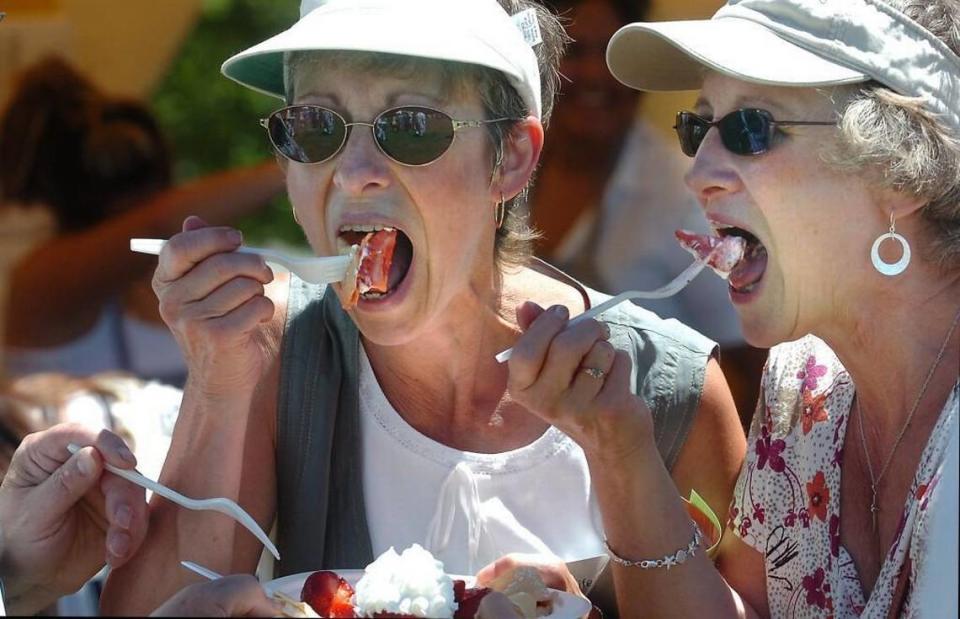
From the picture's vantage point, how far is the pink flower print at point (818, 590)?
231 cm

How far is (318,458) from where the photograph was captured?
8.30 feet

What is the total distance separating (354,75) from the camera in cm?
235

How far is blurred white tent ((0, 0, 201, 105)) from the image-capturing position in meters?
4.63

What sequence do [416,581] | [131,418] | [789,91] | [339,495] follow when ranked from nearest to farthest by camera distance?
[416,581], [789,91], [339,495], [131,418]

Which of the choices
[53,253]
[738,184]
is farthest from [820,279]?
[53,253]

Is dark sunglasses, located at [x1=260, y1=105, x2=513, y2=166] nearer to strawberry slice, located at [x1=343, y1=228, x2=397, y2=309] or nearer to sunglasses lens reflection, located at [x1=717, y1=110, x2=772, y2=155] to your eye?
strawberry slice, located at [x1=343, y1=228, x2=397, y2=309]

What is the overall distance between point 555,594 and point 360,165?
2.64 feet

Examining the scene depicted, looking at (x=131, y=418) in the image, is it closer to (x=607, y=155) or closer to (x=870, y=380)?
(x=870, y=380)

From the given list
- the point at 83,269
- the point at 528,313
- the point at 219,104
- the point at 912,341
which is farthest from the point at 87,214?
the point at 912,341

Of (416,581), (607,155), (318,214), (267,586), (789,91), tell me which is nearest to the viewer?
(416,581)

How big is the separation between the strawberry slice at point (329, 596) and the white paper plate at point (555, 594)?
7 cm

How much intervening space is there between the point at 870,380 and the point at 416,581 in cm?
98

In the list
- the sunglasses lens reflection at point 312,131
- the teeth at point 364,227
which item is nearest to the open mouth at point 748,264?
the teeth at point 364,227

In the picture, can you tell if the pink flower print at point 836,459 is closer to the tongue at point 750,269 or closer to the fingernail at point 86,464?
the tongue at point 750,269
